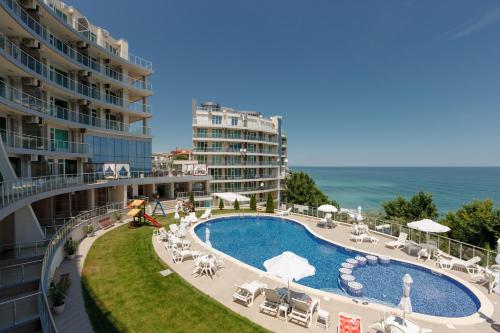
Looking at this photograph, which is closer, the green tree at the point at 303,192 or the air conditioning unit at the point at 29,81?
the air conditioning unit at the point at 29,81

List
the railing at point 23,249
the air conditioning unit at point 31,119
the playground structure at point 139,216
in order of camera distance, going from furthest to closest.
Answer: the playground structure at point 139,216, the air conditioning unit at point 31,119, the railing at point 23,249

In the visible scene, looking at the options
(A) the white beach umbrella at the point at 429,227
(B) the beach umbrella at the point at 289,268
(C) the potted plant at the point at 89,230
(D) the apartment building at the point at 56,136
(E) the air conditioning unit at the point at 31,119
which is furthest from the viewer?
(E) the air conditioning unit at the point at 31,119

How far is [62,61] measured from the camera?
23188mm

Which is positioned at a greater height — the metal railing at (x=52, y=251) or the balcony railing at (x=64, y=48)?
the balcony railing at (x=64, y=48)

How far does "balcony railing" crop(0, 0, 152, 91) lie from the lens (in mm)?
17938

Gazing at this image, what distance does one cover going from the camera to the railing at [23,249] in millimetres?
12645

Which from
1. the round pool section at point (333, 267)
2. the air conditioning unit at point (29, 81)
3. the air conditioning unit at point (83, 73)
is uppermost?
the air conditioning unit at point (83, 73)

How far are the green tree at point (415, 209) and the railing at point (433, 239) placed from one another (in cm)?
913

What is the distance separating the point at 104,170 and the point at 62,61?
1092 cm

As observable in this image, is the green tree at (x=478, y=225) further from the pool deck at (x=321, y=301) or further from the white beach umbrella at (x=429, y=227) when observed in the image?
the pool deck at (x=321, y=301)

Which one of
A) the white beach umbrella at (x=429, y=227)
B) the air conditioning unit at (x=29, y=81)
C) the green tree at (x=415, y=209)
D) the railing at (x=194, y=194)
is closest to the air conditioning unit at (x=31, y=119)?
the air conditioning unit at (x=29, y=81)

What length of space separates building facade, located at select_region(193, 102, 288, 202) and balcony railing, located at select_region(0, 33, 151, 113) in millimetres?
13764

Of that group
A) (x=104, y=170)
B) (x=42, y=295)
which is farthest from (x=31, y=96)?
(x=42, y=295)

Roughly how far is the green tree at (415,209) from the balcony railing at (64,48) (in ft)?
116
